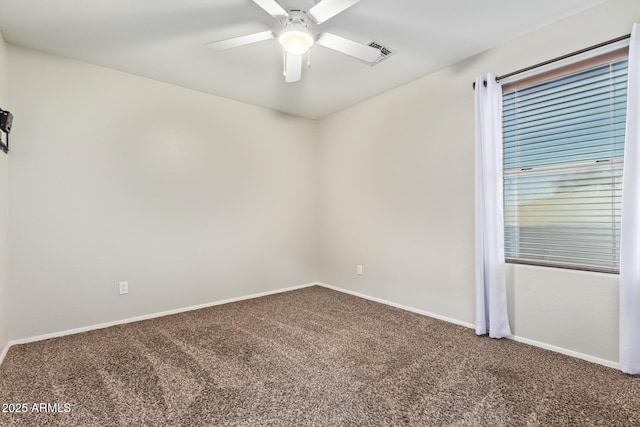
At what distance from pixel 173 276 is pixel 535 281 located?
135 inches

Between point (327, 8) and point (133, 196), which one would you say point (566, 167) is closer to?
point (327, 8)

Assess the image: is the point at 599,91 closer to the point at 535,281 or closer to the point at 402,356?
the point at 535,281

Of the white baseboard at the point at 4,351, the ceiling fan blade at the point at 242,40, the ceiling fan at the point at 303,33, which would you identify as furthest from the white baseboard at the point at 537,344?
the white baseboard at the point at 4,351

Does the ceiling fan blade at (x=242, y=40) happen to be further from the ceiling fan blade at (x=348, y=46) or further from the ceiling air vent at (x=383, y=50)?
the ceiling air vent at (x=383, y=50)

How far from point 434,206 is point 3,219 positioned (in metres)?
3.72

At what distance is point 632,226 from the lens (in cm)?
197

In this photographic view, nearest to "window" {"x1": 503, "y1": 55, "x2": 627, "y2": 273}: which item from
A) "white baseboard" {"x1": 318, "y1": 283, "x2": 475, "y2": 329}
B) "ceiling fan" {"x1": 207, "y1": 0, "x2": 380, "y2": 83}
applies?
"white baseboard" {"x1": 318, "y1": 283, "x2": 475, "y2": 329}

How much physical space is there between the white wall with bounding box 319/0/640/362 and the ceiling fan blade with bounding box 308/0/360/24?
1.26m

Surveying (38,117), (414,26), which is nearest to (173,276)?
(38,117)

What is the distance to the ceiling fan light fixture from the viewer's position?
6.63 feet

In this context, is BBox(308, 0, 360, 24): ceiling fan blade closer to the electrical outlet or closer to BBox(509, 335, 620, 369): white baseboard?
BBox(509, 335, 620, 369): white baseboard

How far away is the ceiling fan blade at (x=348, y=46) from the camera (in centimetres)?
217

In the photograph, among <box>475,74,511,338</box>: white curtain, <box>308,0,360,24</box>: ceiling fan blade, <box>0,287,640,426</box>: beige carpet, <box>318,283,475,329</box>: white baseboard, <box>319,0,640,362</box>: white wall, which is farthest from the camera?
<box>318,283,475,329</box>: white baseboard

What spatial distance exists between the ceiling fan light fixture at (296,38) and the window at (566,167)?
1819 mm
